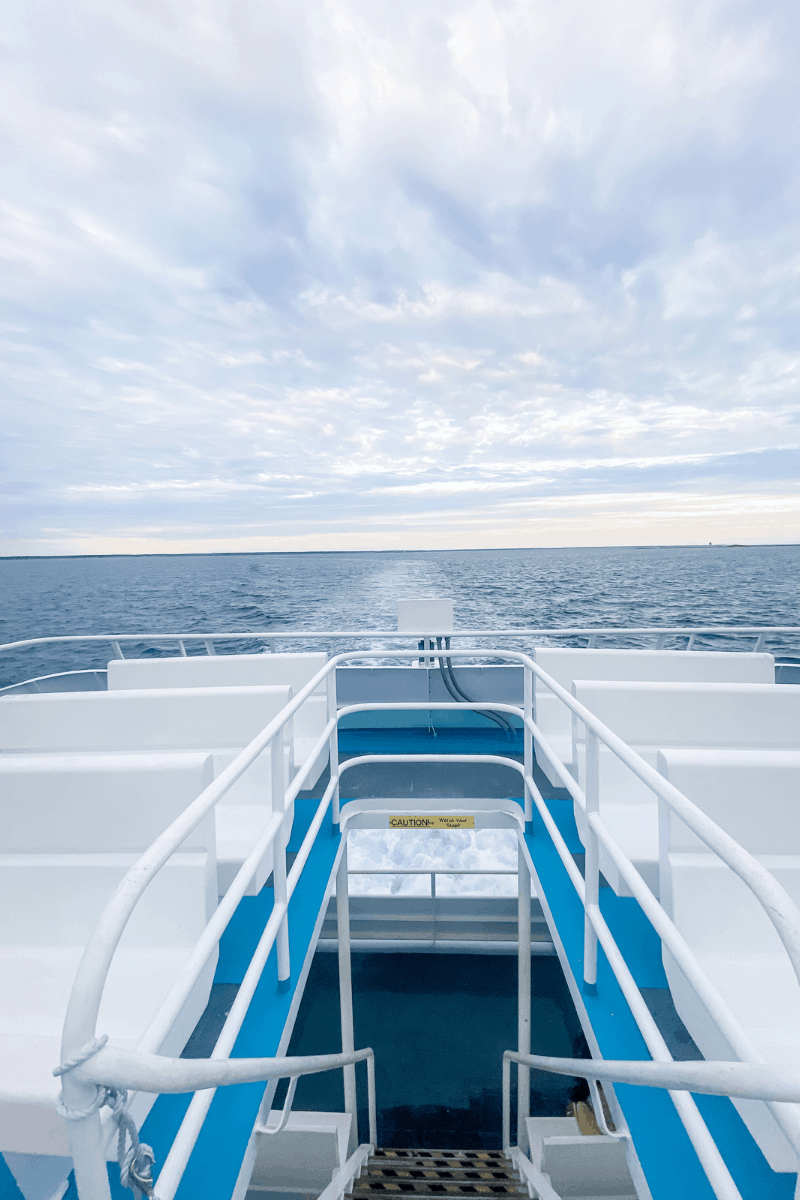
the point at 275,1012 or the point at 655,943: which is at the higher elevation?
the point at 655,943

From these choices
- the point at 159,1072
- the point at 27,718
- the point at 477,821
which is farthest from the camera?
the point at 477,821

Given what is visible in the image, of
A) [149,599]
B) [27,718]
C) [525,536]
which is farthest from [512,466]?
[27,718]

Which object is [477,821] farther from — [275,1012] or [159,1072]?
[159,1072]

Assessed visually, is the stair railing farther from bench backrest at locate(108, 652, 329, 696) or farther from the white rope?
bench backrest at locate(108, 652, 329, 696)

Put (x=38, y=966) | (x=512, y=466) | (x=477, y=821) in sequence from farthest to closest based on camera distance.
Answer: (x=512, y=466) < (x=477, y=821) < (x=38, y=966)

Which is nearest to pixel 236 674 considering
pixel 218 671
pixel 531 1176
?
pixel 218 671

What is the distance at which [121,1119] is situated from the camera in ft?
2.83

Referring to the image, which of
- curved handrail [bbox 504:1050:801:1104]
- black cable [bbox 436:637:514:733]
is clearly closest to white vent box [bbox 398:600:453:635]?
black cable [bbox 436:637:514:733]

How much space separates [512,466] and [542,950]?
34.3 m

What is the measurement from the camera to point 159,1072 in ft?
2.76

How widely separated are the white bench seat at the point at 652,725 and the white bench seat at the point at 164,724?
159cm

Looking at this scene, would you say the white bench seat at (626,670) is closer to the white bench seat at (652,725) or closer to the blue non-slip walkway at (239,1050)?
the white bench seat at (652,725)

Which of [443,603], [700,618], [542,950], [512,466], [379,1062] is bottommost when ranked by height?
[379,1062]

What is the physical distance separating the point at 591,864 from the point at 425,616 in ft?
A: 11.6
